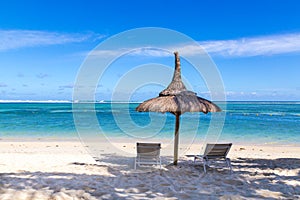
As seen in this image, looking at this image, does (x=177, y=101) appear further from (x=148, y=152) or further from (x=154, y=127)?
(x=154, y=127)

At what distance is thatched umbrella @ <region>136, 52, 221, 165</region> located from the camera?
21.1 ft

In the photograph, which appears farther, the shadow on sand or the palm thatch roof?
the palm thatch roof

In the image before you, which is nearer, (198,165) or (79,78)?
(198,165)

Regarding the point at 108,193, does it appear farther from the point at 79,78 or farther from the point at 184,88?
the point at 79,78

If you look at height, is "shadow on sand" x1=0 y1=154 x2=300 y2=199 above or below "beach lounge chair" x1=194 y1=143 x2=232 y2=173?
below

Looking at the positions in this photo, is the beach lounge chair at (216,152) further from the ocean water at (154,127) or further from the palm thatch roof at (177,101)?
the ocean water at (154,127)

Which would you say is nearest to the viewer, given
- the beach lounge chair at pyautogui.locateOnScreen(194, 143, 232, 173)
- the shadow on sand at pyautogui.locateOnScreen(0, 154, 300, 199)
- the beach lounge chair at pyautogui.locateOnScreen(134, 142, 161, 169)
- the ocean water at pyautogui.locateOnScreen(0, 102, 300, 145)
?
the shadow on sand at pyautogui.locateOnScreen(0, 154, 300, 199)

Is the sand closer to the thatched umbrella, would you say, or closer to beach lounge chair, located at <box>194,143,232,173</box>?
beach lounge chair, located at <box>194,143,232,173</box>

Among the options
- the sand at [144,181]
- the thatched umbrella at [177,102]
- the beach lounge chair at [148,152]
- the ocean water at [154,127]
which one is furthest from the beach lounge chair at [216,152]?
the ocean water at [154,127]

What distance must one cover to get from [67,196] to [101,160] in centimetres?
384

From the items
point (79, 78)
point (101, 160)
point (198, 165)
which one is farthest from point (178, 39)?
point (101, 160)

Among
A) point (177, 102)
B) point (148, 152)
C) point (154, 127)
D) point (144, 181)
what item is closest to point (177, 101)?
point (177, 102)

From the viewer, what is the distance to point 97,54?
27.2ft

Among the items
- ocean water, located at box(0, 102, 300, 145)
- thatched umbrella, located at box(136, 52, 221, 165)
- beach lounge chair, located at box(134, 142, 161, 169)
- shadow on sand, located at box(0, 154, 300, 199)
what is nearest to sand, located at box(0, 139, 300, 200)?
shadow on sand, located at box(0, 154, 300, 199)
